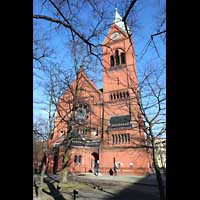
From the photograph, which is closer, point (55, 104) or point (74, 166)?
point (55, 104)

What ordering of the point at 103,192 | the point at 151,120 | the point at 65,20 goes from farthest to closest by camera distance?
the point at 103,192 → the point at 151,120 → the point at 65,20

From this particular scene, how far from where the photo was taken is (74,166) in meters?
24.9
